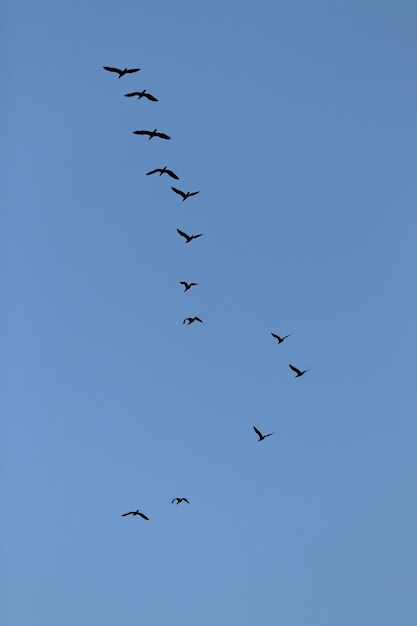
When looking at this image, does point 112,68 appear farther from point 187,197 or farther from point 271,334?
point 271,334

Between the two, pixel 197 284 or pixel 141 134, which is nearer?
pixel 141 134

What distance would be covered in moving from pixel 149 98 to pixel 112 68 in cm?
442

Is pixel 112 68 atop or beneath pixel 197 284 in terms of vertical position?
atop

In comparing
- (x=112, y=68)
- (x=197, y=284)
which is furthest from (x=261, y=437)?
(x=112, y=68)

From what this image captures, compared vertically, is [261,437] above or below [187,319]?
below

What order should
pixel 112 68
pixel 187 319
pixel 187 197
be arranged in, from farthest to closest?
pixel 187 319
pixel 187 197
pixel 112 68

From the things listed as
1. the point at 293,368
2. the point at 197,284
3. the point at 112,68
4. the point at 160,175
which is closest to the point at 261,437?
the point at 293,368

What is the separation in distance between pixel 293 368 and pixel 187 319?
1468 centimetres

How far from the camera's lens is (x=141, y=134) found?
13325 cm

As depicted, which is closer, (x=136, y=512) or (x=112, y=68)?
(x=112, y=68)

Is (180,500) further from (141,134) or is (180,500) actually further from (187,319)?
(141,134)

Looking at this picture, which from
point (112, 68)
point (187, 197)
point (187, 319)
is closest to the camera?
point (112, 68)

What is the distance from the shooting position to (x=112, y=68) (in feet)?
435

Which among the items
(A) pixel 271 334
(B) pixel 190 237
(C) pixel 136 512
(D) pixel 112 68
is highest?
(D) pixel 112 68
